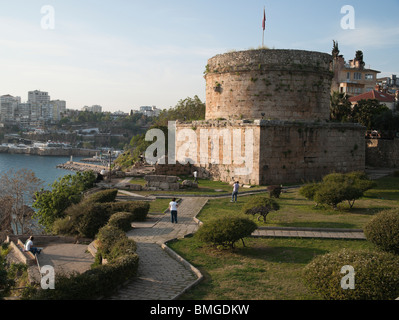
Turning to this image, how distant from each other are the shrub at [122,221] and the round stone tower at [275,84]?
12.8m

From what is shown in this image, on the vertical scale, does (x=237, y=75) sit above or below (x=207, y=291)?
above

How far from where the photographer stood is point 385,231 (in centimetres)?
971

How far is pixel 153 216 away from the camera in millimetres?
16797

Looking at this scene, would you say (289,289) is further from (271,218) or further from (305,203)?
(305,203)

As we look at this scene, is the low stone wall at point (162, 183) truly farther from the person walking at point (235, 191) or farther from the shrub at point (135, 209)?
the shrub at point (135, 209)

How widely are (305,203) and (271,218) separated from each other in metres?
3.73

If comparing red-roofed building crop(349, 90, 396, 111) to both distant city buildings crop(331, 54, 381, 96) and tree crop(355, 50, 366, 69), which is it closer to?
distant city buildings crop(331, 54, 381, 96)

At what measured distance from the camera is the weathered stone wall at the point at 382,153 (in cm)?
3195

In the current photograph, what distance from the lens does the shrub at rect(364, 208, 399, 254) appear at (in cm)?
954

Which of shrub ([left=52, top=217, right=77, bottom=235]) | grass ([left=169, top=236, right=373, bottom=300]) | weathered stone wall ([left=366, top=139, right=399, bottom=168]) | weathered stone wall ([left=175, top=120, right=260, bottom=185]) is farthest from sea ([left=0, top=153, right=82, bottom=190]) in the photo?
grass ([left=169, top=236, right=373, bottom=300])

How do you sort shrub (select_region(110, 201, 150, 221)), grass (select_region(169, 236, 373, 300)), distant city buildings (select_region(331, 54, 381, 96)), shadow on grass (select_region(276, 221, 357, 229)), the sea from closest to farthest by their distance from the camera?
grass (select_region(169, 236, 373, 300)) → shadow on grass (select_region(276, 221, 357, 229)) → shrub (select_region(110, 201, 150, 221)) → distant city buildings (select_region(331, 54, 381, 96)) → the sea

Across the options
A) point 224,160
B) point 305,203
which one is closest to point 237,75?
point 224,160

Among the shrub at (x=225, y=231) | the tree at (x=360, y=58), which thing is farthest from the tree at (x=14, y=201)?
the tree at (x=360, y=58)

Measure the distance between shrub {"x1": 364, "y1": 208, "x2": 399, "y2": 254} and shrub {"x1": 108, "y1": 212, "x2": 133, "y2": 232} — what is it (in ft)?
26.9
